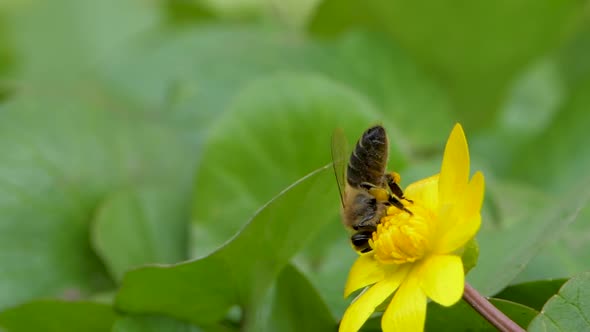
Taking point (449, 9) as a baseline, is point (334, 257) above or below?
below

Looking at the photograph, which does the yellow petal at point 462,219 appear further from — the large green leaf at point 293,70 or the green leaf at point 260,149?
the large green leaf at point 293,70

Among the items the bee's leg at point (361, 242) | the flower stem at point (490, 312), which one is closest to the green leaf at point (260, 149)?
the bee's leg at point (361, 242)

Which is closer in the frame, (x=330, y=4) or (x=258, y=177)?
(x=258, y=177)

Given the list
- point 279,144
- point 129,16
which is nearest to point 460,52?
point 279,144

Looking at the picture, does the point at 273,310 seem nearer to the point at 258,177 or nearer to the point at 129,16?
the point at 258,177

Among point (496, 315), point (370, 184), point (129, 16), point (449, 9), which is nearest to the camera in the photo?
point (496, 315)

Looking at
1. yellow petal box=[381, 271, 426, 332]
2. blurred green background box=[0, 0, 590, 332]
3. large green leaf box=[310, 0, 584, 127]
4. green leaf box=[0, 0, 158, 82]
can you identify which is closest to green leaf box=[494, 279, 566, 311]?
blurred green background box=[0, 0, 590, 332]
